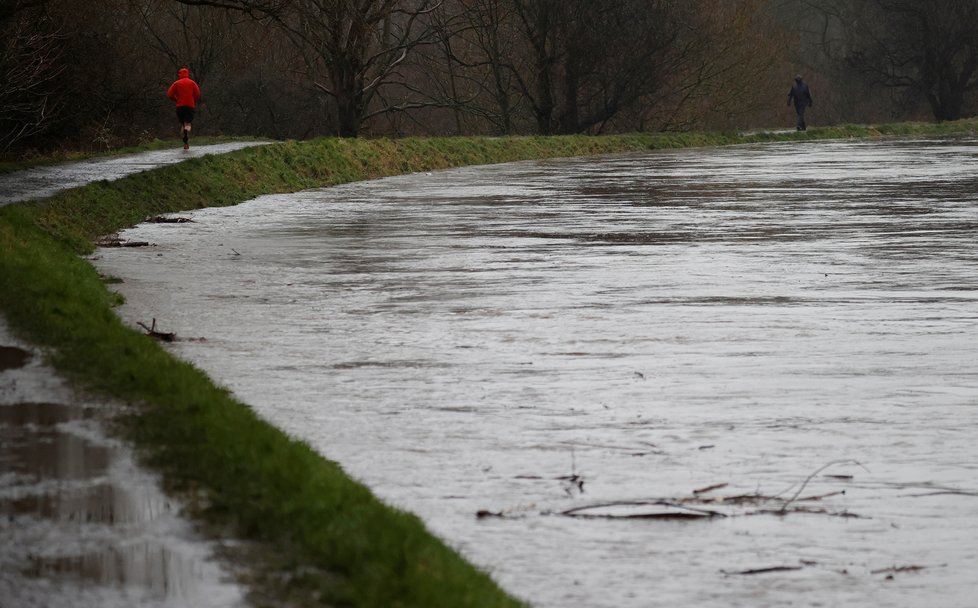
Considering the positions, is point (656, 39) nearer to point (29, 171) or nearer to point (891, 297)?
point (29, 171)

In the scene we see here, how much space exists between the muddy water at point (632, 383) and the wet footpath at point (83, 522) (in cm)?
120

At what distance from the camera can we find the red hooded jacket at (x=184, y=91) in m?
35.9

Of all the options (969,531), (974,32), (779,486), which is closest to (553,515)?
(779,486)

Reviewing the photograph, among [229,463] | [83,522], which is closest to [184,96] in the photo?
[229,463]

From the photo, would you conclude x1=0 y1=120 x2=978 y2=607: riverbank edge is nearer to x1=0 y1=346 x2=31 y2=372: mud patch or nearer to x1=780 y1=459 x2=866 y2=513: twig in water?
x1=0 y1=346 x2=31 y2=372: mud patch

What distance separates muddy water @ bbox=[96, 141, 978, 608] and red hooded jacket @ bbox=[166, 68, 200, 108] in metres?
12.9

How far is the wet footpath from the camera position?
5.75m

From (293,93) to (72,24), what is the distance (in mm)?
16811

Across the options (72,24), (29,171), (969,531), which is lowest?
(969,531)

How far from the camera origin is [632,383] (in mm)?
10891

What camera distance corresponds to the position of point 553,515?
7.71 metres

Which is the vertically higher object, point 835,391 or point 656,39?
point 656,39

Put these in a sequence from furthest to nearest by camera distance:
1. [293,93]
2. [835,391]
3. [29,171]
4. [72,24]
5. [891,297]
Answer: [293,93], [72,24], [29,171], [891,297], [835,391]

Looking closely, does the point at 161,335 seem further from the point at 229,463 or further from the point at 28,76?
the point at 28,76
